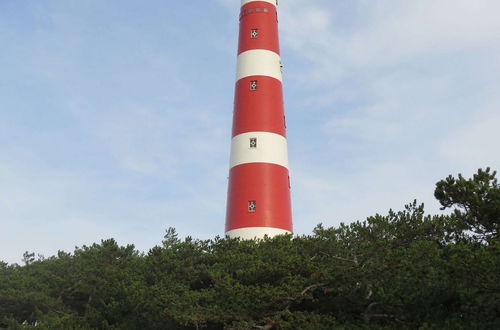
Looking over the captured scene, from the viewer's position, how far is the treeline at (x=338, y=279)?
12.4 meters

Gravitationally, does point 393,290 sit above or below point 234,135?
below

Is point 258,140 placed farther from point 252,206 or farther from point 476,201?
point 476,201

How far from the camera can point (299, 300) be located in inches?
572

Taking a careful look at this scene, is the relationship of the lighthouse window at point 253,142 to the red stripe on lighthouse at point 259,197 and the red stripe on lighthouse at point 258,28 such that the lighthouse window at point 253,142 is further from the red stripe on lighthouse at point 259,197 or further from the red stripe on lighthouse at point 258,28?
the red stripe on lighthouse at point 258,28

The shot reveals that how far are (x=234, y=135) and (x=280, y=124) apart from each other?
198 centimetres

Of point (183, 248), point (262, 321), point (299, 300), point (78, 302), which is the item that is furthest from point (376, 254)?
point (78, 302)

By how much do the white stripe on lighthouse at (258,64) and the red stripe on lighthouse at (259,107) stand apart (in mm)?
247

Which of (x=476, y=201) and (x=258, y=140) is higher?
(x=258, y=140)

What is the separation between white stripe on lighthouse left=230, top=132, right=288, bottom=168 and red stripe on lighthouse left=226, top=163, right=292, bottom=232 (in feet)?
0.81

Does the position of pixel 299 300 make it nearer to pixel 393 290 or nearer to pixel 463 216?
pixel 393 290

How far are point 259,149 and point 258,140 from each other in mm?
388

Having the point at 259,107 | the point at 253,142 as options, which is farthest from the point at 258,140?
the point at 259,107

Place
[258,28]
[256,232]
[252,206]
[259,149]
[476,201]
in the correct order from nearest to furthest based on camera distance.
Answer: [476,201] < [256,232] < [252,206] < [259,149] < [258,28]

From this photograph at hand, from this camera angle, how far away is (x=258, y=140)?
75.6 feet
